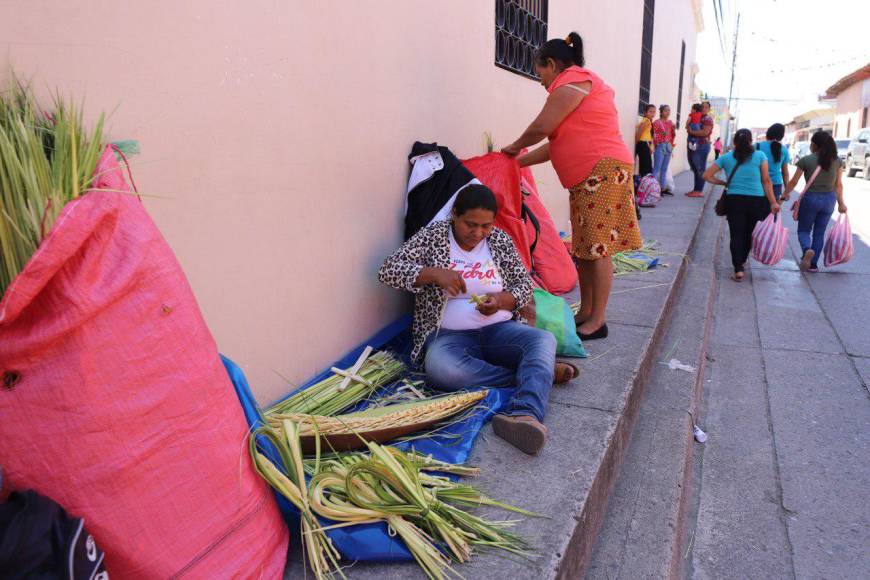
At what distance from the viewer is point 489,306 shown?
106 inches

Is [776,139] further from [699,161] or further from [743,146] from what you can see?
[699,161]

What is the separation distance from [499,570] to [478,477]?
1.47 feet

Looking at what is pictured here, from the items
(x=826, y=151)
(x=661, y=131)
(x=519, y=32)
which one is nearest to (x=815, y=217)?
(x=826, y=151)

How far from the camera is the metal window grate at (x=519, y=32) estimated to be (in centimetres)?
449

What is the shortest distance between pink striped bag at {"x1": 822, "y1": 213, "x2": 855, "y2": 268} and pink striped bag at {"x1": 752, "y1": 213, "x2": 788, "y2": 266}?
0.56 metres

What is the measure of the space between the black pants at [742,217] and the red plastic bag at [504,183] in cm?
348

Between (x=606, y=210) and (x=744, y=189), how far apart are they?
347 cm

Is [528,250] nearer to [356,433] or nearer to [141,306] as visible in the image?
[356,433]

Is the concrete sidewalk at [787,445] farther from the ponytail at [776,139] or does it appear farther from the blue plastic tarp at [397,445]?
the ponytail at [776,139]

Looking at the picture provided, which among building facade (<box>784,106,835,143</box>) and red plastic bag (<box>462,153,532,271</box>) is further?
building facade (<box>784,106,835,143</box>)

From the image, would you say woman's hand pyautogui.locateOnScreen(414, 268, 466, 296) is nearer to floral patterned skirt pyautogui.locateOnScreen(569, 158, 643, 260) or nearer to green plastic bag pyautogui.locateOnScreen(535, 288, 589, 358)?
green plastic bag pyautogui.locateOnScreen(535, 288, 589, 358)

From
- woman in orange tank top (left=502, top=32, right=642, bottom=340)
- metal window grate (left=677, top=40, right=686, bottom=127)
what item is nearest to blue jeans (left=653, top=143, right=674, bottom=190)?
metal window grate (left=677, top=40, right=686, bottom=127)

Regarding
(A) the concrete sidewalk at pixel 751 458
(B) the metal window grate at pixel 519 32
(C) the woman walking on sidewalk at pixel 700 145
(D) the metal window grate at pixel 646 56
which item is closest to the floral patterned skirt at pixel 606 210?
(A) the concrete sidewalk at pixel 751 458

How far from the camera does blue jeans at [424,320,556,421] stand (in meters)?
2.57
